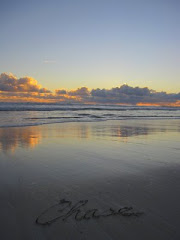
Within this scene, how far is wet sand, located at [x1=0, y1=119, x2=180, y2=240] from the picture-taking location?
232 centimetres

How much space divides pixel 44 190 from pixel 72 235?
1.26 metres

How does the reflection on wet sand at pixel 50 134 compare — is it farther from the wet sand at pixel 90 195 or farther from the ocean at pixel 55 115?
the ocean at pixel 55 115

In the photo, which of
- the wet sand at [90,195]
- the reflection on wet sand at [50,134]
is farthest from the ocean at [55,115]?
the wet sand at [90,195]

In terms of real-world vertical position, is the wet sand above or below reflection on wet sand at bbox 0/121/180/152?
above

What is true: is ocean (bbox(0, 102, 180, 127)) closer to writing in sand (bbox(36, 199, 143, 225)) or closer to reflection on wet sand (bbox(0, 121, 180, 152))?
reflection on wet sand (bbox(0, 121, 180, 152))

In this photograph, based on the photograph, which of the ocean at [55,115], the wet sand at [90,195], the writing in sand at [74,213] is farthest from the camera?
the ocean at [55,115]

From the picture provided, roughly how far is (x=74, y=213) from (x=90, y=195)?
0.58m

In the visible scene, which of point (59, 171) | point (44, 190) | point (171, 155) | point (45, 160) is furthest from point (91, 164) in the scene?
point (171, 155)

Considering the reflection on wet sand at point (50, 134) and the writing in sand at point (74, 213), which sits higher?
the writing in sand at point (74, 213)

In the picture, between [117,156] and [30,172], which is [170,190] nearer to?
[117,156]

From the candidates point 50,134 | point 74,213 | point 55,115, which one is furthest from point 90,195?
point 55,115

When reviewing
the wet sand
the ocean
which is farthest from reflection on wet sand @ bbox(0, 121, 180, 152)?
the ocean

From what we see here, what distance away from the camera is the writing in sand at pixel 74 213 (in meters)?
2.52

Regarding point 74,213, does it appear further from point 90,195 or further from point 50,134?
point 50,134
